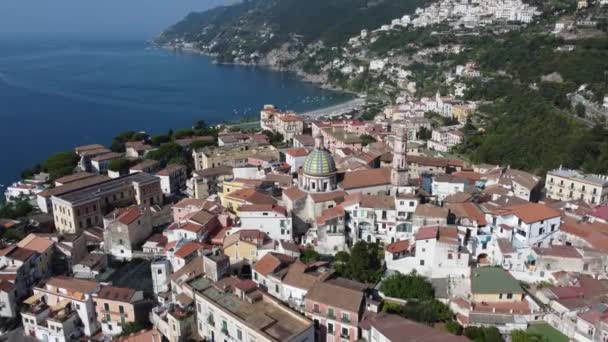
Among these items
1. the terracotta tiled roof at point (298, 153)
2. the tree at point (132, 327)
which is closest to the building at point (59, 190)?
the terracotta tiled roof at point (298, 153)

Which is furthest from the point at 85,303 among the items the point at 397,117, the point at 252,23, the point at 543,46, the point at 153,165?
the point at 252,23

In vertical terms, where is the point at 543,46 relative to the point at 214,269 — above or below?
above

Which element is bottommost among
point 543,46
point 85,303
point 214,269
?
point 85,303

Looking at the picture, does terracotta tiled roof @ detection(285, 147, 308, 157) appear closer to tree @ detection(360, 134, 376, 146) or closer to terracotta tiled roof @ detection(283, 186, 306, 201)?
terracotta tiled roof @ detection(283, 186, 306, 201)

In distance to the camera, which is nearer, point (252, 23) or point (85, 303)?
point (85, 303)

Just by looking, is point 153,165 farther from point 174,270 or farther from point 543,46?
point 543,46

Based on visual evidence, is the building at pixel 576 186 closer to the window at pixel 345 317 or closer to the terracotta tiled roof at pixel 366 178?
the terracotta tiled roof at pixel 366 178

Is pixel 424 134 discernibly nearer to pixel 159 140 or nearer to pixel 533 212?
pixel 159 140
